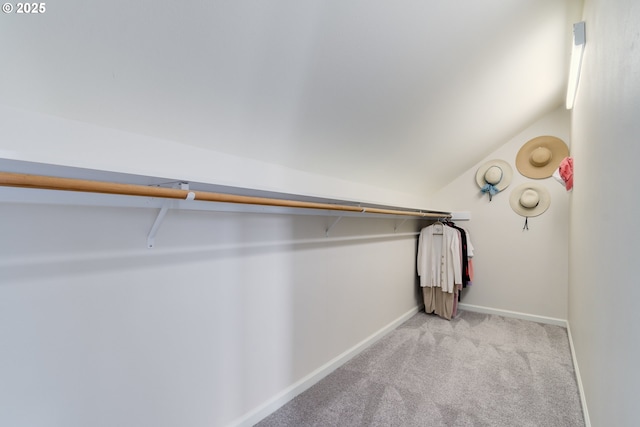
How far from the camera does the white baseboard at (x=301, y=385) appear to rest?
5.48 ft

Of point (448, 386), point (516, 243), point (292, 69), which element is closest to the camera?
point (292, 69)

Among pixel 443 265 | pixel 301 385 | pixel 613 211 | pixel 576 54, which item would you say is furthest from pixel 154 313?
pixel 443 265

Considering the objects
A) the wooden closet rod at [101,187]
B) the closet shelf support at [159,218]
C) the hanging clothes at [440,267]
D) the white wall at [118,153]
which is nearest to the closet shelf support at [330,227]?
the white wall at [118,153]

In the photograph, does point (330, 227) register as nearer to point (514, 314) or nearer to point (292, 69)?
point (292, 69)

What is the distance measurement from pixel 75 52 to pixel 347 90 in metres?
1.16

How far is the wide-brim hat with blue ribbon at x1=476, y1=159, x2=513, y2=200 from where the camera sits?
369 cm

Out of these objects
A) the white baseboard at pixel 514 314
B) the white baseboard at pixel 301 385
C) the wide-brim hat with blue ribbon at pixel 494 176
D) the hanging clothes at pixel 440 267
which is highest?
the wide-brim hat with blue ribbon at pixel 494 176

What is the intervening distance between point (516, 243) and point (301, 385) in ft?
10.3

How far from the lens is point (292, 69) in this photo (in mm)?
1360

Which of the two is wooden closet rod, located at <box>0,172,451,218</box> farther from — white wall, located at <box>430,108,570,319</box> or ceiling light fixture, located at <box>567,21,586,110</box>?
white wall, located at <box>430,108,570,319</box>

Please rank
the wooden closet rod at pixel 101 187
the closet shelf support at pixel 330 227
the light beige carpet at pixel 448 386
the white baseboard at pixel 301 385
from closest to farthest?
the wooden closet rod at pixel 101 187, the white baseboard at pixel 301 385, the light beige carpet at pixel 448 386, the closet shelf support at pixel 330 227

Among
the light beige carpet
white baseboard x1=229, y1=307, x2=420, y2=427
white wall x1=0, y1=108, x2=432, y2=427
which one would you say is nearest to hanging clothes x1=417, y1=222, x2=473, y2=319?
the light beige carpet

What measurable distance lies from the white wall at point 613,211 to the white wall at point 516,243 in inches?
80.1

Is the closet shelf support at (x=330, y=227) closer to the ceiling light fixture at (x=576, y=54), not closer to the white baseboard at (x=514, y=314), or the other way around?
the ceiling light fixture at (x=576, y=54)
